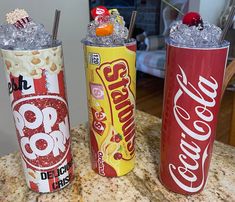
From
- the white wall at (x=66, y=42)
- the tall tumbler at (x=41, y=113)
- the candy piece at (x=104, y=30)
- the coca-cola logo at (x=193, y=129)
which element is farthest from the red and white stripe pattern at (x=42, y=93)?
the white wall at (x=66, y=42)

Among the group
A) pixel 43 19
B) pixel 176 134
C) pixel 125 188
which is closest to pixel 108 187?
pixel 125 188

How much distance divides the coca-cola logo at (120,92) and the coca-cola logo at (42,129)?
93mm

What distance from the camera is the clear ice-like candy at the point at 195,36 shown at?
42 centimetres

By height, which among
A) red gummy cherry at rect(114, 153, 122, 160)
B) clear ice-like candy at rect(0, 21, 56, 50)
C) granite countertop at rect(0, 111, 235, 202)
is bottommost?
granite countertop at rect(0, 111, 235, 202)

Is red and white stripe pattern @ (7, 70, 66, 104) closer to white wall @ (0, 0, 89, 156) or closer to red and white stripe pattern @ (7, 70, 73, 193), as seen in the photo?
red and white stripe pattern @ (7, 70, 73, 193)

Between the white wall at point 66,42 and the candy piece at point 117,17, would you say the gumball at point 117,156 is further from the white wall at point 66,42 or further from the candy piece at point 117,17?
the white wall at point 66,42

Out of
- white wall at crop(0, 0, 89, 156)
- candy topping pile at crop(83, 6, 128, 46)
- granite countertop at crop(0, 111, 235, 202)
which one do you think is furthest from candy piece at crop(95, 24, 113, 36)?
white wall at crop(0, 0, 89, 156)

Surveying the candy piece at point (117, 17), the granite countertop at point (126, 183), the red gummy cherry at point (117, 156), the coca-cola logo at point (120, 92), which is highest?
the candy piece at point (117, 17)

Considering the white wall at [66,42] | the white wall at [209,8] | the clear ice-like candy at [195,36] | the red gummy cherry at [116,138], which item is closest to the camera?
the clear ice-like candy at [195,36]

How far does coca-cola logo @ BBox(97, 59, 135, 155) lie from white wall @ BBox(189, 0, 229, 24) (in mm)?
2432

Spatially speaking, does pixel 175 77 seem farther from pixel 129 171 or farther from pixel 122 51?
pixel 129 171

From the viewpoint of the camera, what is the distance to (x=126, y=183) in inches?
21.9

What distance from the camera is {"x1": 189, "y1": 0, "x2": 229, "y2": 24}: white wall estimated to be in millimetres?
2639

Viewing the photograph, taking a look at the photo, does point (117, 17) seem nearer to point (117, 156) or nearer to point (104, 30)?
point (104, 30)
